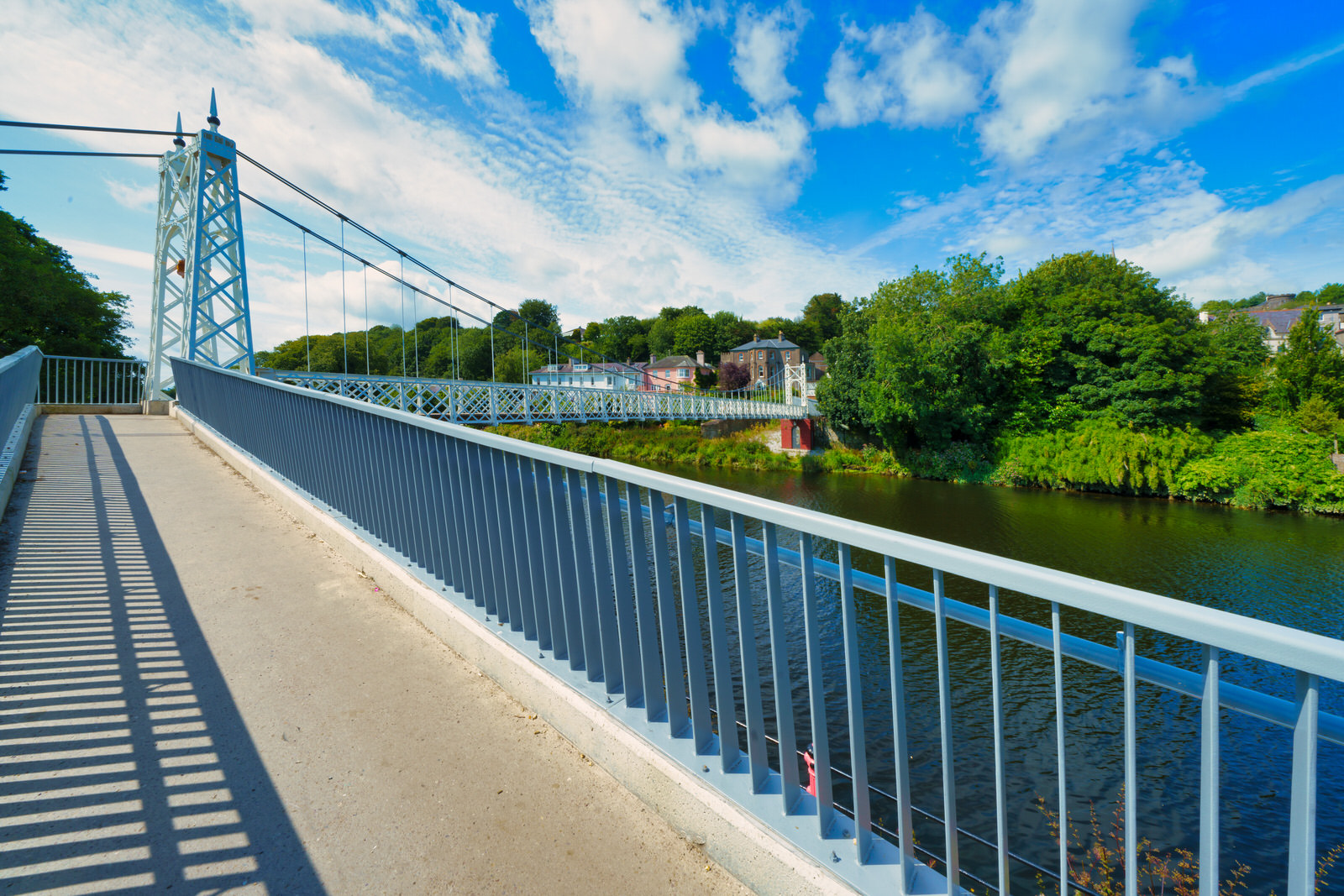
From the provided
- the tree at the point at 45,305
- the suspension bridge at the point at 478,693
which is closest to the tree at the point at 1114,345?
the suspension bridge at the point at 478,693

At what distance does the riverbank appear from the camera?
59.0 ft

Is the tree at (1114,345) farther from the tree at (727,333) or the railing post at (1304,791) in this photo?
the tree at (727,333)

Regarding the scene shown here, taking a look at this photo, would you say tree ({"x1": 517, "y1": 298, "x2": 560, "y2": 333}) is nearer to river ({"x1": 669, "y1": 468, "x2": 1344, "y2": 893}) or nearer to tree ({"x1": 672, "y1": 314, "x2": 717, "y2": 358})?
tree ({"x1": 672, "y1": 314, "x2": 717, "y2": 358})

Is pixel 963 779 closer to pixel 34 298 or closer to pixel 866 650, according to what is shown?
pixel 866 650

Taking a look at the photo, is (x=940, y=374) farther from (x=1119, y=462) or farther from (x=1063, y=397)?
(x=1119, y=462)

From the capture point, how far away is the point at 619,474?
185 cm

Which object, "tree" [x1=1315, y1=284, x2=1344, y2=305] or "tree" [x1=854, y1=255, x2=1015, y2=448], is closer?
"tree" [x1=854, y1=255, x2=1015, y2=448]

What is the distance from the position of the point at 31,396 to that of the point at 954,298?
29.6 metres

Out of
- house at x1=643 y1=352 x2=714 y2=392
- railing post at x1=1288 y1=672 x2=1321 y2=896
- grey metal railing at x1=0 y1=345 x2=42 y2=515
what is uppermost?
house at x1=643 y1=352 x2=714 y2=392

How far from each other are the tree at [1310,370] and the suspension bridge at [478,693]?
1021 inches

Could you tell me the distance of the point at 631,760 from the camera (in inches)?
74.1

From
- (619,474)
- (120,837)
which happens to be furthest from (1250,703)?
(120,837)

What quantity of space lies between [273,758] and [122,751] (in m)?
0.48

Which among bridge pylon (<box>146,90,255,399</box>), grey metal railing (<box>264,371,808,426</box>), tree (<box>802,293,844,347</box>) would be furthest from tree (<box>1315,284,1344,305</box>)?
bridge pylon (<box>146,90,255,399</box>)
